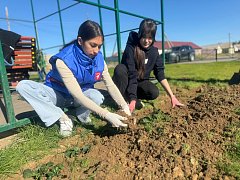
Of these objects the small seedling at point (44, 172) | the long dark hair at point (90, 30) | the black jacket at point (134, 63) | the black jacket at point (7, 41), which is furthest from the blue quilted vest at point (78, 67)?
the black jacket at point (7, 41)

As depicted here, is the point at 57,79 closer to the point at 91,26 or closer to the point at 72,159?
the point at 91,26

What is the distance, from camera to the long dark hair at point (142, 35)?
312 centimetres

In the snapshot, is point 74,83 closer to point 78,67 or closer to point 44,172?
point 78,67

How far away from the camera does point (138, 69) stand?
365 centimetres

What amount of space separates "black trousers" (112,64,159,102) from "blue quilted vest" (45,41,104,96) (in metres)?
0.65

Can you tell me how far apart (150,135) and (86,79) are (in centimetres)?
91

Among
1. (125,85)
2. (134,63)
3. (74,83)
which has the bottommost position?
(125,85)

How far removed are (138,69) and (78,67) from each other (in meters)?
1.23

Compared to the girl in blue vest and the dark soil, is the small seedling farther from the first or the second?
the girl in blue vest

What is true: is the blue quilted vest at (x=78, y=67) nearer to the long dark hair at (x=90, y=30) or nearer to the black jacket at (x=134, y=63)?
the long dark hair at (x=90, y=30)

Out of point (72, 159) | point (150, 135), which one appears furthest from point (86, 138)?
point (150, 135)

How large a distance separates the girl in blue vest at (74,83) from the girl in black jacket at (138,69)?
62cm

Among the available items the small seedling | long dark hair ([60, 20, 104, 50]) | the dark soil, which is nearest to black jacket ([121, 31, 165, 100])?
the dark soil

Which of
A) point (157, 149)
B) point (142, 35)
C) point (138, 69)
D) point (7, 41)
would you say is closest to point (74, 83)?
point (157, 149)
